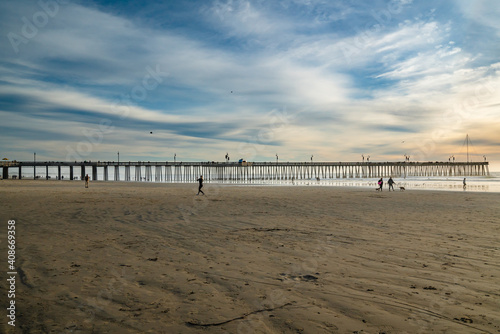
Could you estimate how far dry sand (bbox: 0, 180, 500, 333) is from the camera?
3.54 m

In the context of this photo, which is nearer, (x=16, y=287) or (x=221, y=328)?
(x=221, y=328)

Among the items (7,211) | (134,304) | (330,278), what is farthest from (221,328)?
(7,211)

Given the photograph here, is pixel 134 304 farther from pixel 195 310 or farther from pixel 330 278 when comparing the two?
pixel 330 278

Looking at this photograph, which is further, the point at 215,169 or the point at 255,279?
the point at 215,169

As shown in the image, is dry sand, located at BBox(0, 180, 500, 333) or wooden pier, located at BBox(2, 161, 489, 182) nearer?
dry sand, located at BBox(0, 180, 500, 333)

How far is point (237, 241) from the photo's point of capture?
7.64 meters

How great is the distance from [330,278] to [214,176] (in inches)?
3642

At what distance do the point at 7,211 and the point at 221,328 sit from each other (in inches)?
492

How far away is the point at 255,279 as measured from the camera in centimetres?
490

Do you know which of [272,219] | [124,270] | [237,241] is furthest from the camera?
[272,219]

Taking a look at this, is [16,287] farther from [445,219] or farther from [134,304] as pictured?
[445,219]

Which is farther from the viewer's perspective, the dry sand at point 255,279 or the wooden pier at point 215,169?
the wooden pier at point 215,169

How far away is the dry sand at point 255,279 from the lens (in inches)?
140

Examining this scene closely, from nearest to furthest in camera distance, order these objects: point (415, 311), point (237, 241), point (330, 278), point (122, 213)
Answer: point (415, 311) < point (330, 278) < point (237, 241) < point (122, 213)
